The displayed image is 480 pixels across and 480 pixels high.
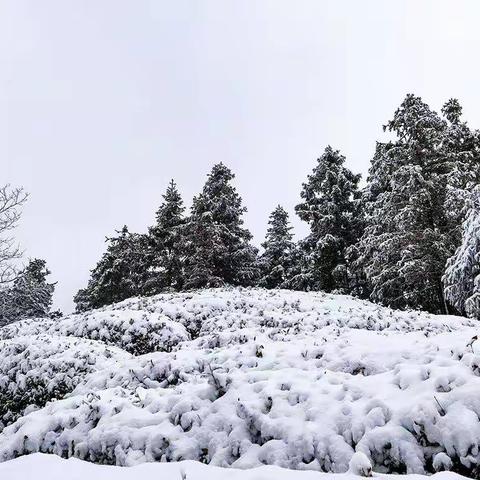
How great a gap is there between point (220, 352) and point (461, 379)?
419 centimetres

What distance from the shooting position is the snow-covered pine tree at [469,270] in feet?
45.3

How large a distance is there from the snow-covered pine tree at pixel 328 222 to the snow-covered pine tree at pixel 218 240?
4.40 meters

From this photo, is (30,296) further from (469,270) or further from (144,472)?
(144,472)

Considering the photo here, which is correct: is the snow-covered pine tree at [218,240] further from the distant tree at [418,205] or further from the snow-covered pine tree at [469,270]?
the snow-covered pine tree at [469,270]

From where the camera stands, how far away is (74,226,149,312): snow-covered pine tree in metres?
38.9

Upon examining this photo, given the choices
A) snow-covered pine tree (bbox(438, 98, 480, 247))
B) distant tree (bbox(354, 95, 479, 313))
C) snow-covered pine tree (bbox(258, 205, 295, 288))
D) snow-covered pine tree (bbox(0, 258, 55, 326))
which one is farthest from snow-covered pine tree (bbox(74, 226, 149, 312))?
snow-covered pine tree (bbox(438, 98, 480, 247))

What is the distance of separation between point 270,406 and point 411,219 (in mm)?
17704

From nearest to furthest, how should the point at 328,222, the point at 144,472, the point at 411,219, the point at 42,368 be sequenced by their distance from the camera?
1. the point at 144,472
2. the point at 42,368
3. the point at 411,219
4. the point at 328,222

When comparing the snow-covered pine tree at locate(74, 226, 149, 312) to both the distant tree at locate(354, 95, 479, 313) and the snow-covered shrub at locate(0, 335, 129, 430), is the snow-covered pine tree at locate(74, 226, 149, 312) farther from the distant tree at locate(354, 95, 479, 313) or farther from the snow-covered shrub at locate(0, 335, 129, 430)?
the snow-covered shrub at locate(0, 335, 129, 430)

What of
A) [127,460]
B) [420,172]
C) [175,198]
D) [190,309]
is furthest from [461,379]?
[175,198]

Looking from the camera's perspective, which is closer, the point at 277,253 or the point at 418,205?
the point at 418,205

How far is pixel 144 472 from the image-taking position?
450 centimetres

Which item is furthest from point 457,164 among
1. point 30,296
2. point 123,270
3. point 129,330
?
point 30,296

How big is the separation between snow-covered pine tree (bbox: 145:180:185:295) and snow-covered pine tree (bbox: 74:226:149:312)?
1.71 m
